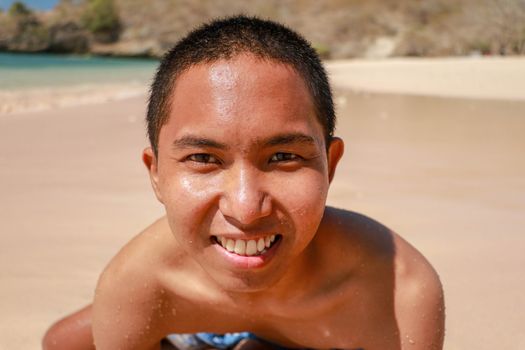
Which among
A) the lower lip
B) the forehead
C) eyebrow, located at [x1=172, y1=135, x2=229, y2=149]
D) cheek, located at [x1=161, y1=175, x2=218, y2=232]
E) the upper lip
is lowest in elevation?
the lower lip

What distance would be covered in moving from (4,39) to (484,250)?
62.6 meters

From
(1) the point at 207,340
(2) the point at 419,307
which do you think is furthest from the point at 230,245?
(1) the point at 207,340

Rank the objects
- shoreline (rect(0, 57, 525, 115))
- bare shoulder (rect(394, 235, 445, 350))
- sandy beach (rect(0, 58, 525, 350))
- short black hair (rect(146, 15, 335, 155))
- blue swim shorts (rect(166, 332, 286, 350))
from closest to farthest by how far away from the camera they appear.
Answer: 1. short black hair (rect(146, 15, 335, 155))
2. bare shoulder (rect(394, 235, 445, 350))
3. blue swim shorts (rect(166, 332, 286, 350))
4. sandy beach (rect(0, 58, 525, 350))
5. shoreline (rect(0, 57, 525, 115))

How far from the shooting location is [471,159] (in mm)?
4523

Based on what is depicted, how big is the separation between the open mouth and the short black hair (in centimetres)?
34

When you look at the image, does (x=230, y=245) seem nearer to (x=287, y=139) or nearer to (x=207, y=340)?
(x=287, y=139)

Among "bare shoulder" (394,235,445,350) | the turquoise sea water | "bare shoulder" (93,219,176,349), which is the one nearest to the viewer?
"bare shoulder" (394,235,445,350)

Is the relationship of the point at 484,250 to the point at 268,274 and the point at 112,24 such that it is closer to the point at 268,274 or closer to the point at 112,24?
the point at 268,274

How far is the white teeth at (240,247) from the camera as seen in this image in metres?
1.31

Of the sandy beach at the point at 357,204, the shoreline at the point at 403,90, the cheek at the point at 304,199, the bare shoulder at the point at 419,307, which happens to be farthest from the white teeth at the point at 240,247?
the shoreline at the point at 403,90

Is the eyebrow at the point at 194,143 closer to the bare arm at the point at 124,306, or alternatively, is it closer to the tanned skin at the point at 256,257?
the tanned skin at the point at 256,257

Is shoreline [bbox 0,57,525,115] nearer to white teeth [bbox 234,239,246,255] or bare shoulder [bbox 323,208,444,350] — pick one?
bare shoulder [bbox 323,208,444,350]

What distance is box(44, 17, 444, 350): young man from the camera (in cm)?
128

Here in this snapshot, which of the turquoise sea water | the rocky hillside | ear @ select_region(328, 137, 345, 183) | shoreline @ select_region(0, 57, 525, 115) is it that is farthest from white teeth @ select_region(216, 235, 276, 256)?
the rocky hillside
